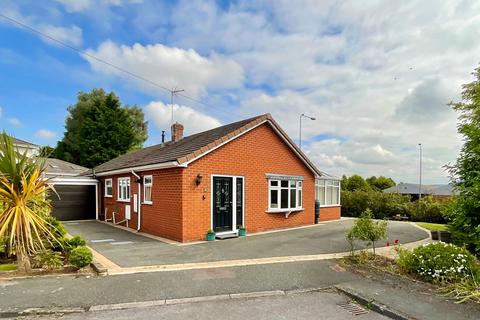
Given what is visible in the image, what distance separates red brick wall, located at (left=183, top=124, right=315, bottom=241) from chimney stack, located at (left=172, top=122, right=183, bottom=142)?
6506mm

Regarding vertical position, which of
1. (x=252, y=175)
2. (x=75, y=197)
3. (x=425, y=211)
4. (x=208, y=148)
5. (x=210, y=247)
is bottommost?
(x=425, y=211)

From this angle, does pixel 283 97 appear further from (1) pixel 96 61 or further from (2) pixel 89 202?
(2) pixel 89 202

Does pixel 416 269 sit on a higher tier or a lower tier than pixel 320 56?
lower

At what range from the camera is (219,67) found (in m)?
14.5

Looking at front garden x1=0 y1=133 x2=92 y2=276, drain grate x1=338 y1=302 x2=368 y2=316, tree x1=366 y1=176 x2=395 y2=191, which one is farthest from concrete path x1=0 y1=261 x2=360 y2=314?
tree x1=366 y1=176 x2=395 y2=191

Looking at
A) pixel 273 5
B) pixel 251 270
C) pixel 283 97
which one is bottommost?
pixel 251 270

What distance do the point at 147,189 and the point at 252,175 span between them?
449 cm

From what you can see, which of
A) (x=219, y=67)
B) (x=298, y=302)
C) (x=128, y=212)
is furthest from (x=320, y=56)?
(x=128, y=212)

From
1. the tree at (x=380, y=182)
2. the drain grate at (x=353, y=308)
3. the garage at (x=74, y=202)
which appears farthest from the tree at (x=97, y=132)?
the drain grate at (x=353, y=308)

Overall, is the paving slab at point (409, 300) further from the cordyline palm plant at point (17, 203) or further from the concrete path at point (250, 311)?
the cordyline palm plant at point (17, 203)

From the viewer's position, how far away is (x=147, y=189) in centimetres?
1330

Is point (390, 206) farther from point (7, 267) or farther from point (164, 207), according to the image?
point (7, 267)

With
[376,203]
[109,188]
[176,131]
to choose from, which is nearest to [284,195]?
[176,131]

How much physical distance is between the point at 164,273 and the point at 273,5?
28.9ft
